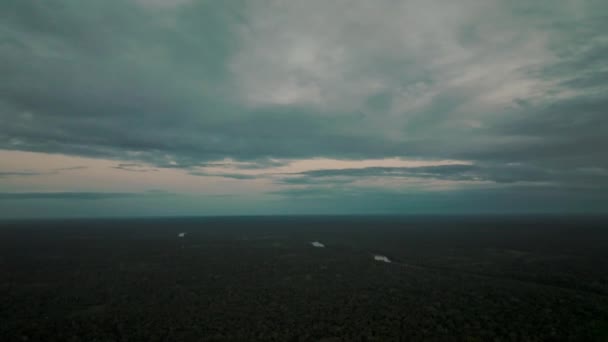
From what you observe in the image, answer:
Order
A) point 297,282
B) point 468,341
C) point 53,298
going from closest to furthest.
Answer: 1. point 468,341
2. point 53,298
3. point 297,282

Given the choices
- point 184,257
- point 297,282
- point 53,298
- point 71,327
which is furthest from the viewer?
point 184,257

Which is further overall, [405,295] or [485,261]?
[485,261]

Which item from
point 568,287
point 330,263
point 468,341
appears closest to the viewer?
point 468,341

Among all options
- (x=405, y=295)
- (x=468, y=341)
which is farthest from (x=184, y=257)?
(x=468, y=341)

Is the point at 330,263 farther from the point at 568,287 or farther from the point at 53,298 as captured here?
the point at 53,298

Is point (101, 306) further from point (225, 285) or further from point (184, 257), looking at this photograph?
point (184, 257)

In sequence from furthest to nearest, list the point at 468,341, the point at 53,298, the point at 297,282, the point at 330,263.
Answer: the point at 330,263
the point at 297,282
the point at 53,298
the point at 468,341

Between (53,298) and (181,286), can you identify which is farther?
(181,286)

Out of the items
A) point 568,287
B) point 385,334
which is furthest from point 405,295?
point 568,287
